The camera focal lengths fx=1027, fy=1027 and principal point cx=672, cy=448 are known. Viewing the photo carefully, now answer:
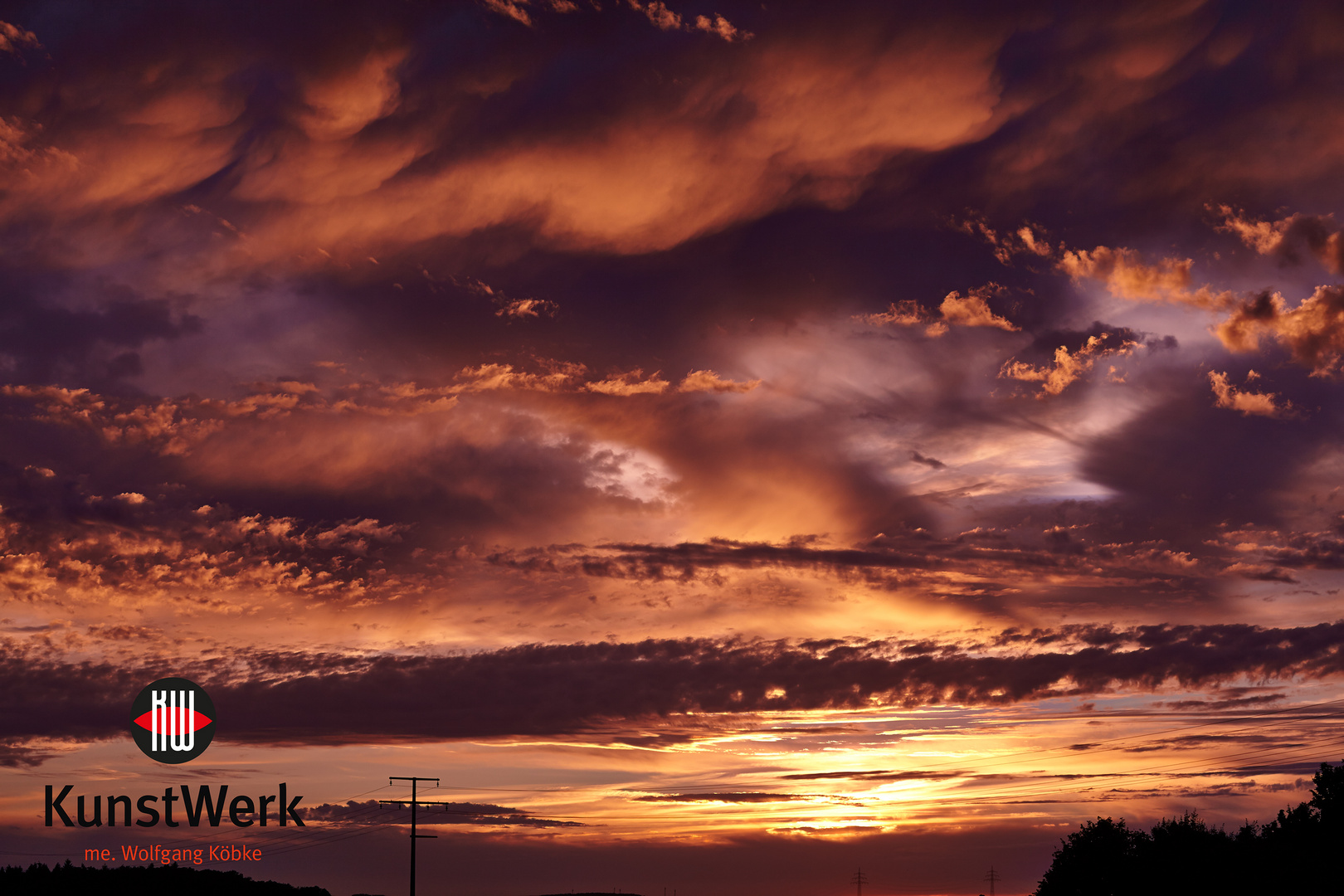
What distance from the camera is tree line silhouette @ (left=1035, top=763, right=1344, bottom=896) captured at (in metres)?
91.4

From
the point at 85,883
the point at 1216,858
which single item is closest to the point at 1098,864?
the point at 1216,858

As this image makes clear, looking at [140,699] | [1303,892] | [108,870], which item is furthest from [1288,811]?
[108,870]

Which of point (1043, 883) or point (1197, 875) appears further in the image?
point (1043, 883)

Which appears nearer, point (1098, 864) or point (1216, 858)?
point (1216, 858)

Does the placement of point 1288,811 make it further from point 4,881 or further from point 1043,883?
point 4,881

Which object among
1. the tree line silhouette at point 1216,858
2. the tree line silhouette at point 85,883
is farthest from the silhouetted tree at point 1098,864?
the tree line silhouette at point 85,883

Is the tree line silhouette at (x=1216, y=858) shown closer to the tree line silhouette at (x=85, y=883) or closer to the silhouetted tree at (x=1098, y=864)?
the silhouetted tree at (x=1098, y=864)

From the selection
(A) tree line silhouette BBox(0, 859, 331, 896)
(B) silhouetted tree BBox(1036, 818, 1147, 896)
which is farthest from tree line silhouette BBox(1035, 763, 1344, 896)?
(A) tree line silhouette BBox(0, 859, 331, 896)

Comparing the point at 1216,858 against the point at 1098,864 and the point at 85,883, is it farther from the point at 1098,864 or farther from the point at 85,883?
the point at 85,883

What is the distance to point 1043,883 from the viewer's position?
430 feet

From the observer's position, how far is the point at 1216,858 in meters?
103

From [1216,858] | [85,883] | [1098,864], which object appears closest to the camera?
[1216,858]

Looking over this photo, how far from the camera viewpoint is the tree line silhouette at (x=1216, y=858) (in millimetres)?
91375

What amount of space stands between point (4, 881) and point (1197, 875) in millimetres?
193307
